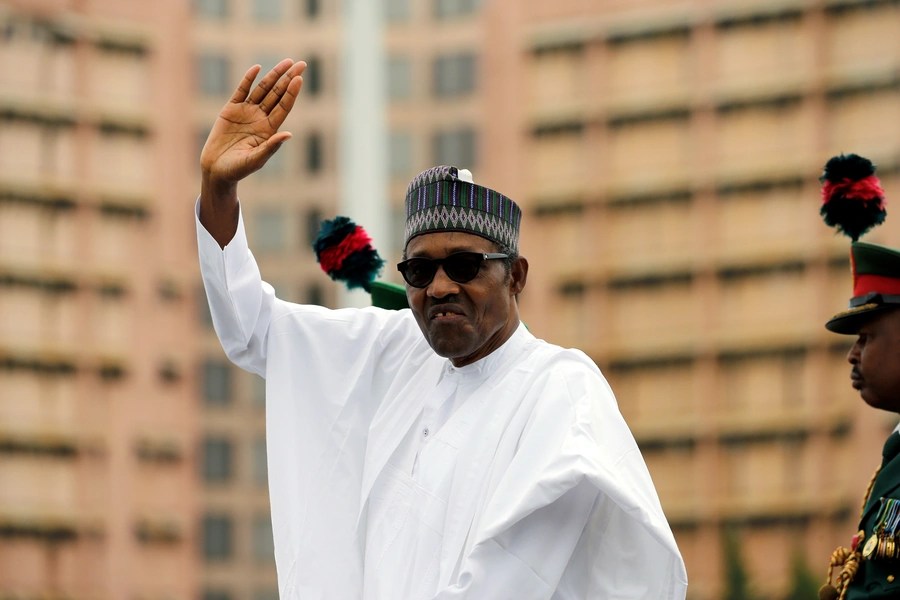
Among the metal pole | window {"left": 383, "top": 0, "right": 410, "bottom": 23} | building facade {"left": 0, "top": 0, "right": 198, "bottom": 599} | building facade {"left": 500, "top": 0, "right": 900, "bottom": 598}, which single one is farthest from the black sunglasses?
window {"left": 383, "top": 0, "right": 410, "bottom": 23}

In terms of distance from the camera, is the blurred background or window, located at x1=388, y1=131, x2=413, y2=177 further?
window, located at x1=388, y1=131, x2=413, y2=177

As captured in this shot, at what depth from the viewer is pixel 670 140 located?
69.3ft

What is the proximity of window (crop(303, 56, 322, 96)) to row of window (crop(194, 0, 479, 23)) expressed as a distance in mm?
700

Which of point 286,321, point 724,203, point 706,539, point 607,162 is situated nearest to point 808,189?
point 724,203

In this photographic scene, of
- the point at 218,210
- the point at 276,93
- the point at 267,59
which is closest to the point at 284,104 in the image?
the point at 276,93

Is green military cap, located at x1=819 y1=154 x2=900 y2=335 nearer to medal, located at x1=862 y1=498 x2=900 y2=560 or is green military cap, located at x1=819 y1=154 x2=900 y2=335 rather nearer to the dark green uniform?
the dark green uniform

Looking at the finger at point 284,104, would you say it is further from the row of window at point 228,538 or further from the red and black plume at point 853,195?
the row of window at point 228,538

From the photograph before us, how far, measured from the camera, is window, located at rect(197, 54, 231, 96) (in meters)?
22.3

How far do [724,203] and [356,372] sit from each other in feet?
58.2

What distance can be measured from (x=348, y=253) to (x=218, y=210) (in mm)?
539

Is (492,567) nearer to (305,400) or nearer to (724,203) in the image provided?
(305,400)

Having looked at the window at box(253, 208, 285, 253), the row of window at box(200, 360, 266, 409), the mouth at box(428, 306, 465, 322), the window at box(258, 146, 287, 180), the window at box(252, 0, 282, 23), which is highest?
the window at box(252, 0, 282, 23)

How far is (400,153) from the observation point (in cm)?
2161

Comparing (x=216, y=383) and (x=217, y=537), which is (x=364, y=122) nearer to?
(x=216, y=383)
